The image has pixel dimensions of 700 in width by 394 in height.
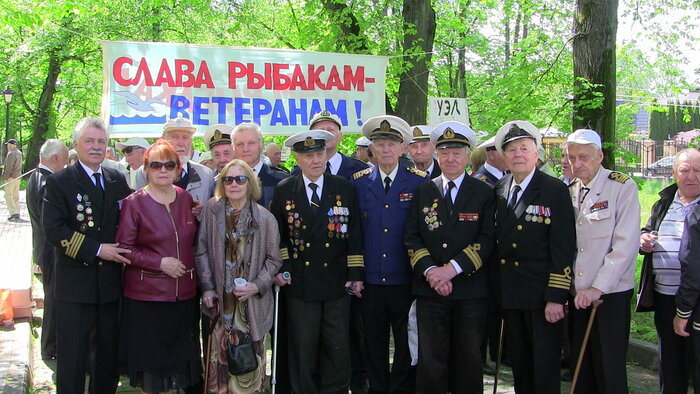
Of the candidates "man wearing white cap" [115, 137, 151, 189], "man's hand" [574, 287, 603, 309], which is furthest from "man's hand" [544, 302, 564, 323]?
"man wearing white cap" [115, 137, 151, 189]

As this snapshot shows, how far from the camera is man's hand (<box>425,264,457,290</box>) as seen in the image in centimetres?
474

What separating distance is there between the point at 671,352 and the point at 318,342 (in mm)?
2570

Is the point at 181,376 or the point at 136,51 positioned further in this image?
the point at 136,51

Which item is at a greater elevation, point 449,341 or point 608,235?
point 608,235

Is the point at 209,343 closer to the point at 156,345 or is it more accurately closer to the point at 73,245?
the point at 156,345

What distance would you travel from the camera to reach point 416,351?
521 centimetres

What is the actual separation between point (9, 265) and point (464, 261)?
781 centimetres

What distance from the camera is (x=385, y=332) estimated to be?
5.32 metres

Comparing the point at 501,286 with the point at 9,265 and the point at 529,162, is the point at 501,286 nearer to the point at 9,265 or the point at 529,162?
the point at 529,162

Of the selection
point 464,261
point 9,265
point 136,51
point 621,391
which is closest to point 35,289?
point 9,265

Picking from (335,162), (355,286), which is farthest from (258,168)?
(355,286)

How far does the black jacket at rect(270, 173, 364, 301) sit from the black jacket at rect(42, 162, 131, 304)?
49.3 inches

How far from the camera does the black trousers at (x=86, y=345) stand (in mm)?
4789

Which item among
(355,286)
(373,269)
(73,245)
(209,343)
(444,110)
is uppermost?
(444,110)
